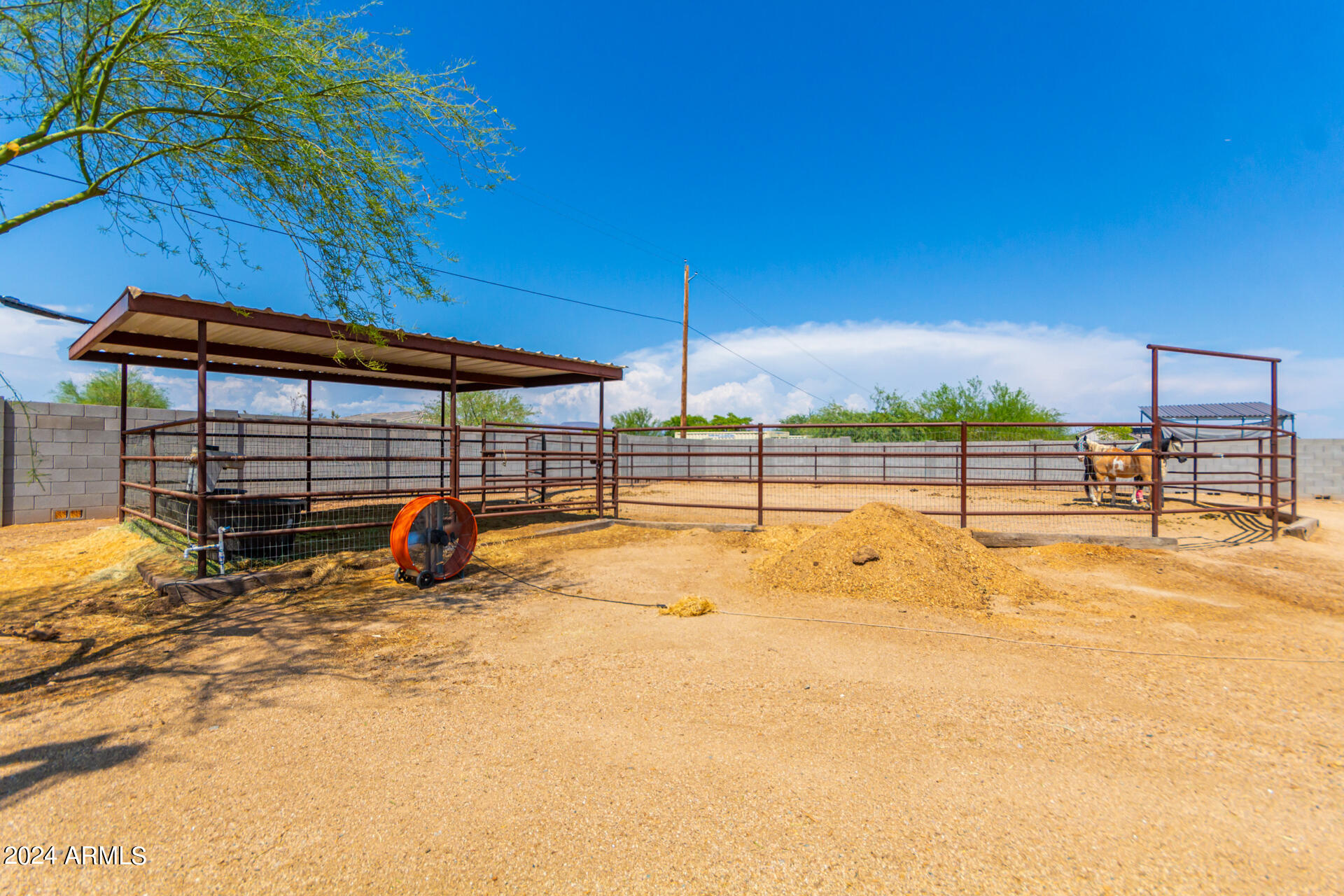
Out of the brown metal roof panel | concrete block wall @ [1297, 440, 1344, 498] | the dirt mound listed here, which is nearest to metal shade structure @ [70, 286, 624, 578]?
the brown metal roof panel

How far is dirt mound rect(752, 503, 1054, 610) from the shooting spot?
18.9 ft

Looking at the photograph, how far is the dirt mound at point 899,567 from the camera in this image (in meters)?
5.77

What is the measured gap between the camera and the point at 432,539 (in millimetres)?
6289

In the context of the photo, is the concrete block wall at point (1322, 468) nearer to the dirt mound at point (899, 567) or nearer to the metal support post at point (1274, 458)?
the metal support post at point (1274, 458)

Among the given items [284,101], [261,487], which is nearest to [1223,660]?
[284,101]

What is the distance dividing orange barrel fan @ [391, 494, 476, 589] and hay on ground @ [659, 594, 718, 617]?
2.43 m

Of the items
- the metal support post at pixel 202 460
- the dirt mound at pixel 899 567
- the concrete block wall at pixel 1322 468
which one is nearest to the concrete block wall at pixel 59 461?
the metal support post at pixel 202 460

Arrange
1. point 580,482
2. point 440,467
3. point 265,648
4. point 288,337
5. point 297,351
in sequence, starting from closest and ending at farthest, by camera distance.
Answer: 1. point 265,648
2. point 288,337
3. point 297,351
4. point 580,482
5. point 440,467

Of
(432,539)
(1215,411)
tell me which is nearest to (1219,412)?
(1215,411)

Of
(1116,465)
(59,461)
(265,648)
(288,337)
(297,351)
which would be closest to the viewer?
(265,648)

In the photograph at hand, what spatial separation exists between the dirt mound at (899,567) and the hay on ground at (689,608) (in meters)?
1.13

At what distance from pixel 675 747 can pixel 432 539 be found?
426cm

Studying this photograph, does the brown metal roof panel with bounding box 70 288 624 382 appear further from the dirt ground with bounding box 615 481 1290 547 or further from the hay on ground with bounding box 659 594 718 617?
the hay on ground with bounding box 659 594 718 617

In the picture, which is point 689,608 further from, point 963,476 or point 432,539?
point 963,476
